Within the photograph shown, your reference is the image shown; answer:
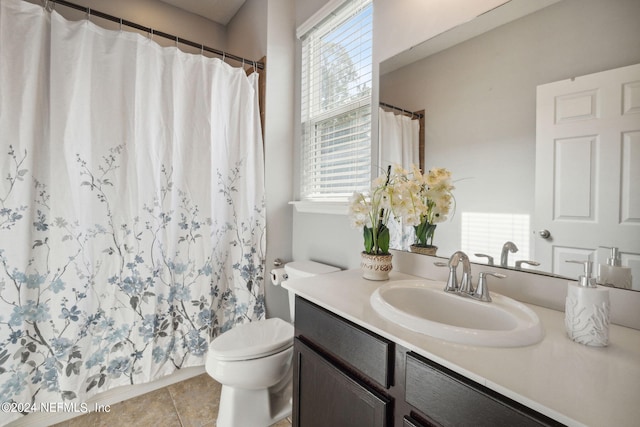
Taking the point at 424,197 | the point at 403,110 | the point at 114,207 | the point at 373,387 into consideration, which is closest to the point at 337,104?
the point at 403,110

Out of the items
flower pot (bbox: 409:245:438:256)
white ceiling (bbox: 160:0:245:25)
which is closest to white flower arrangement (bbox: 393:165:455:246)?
flower pot (bbox: 409:245:438:256)

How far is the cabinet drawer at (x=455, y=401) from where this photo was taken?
50cm

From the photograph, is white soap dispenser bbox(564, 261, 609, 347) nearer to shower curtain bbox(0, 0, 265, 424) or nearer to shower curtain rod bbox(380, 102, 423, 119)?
shower curtain rod bbox(380, 102, 423, 119)

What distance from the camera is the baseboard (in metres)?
1.42

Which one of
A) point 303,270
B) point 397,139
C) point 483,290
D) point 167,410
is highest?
point 397,139

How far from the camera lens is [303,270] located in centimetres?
166

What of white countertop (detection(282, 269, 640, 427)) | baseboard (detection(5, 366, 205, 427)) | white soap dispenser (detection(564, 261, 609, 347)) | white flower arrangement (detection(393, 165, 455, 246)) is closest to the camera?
white countertop (detection(282, 269, 640, 427))

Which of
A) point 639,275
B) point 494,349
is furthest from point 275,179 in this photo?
point 639,275

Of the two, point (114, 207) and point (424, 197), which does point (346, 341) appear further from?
point (114, 207)

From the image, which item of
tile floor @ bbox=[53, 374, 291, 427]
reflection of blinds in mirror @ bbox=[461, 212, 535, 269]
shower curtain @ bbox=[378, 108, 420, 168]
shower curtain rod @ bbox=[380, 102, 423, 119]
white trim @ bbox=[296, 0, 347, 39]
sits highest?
white trim @ bbox=[296, 0, 347, 39]

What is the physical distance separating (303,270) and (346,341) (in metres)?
0.84

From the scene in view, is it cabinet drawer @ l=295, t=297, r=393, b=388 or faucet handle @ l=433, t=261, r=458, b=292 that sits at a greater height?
faucet handle @ l=433, t=261, r=458, b=292

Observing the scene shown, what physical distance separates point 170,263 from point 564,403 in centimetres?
174

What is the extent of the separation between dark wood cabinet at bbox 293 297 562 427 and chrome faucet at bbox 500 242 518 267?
21.2 inches
